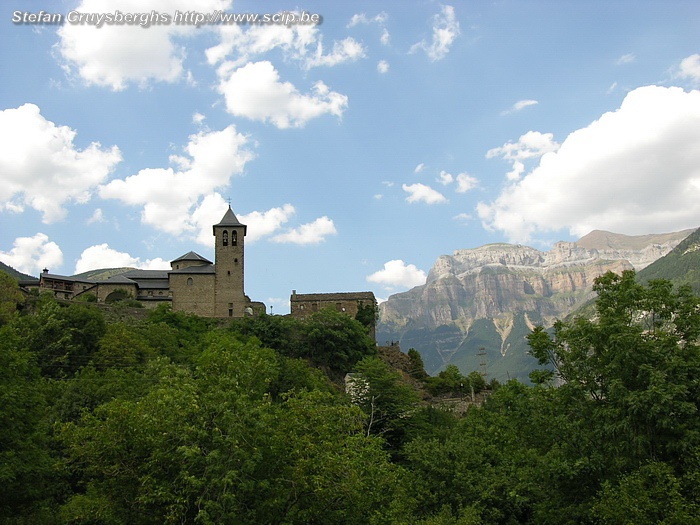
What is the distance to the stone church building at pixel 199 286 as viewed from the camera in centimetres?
7612

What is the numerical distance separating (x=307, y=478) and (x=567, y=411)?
38.1 feet

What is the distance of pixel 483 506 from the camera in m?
30.5

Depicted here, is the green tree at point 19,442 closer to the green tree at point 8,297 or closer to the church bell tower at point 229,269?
the green tree at point 8,297

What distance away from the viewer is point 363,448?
2444cm

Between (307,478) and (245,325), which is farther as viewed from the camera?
(245,325)

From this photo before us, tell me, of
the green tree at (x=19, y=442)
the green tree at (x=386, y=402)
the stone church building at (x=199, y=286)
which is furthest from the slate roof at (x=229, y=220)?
the green tree at (x=19, y=442)

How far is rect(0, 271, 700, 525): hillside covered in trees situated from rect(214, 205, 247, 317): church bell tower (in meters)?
39.7

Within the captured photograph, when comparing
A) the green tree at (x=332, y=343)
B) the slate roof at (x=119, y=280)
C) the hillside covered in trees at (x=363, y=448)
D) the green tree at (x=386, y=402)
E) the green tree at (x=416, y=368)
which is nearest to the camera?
the hillside covered in trees at (x=363, y=448)

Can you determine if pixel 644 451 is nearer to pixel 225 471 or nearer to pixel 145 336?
pixel 225 471

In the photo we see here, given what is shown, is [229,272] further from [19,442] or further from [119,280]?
[19,442]

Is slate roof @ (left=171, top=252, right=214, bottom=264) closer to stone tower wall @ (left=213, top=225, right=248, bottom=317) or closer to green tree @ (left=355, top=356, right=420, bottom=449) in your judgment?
stone tower wall @ (left=213, top=225, right=248, bottom=317)

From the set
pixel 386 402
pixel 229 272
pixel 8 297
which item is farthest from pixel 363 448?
pixel 229 272

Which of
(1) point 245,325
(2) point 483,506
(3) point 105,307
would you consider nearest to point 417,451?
(2) point 483,506

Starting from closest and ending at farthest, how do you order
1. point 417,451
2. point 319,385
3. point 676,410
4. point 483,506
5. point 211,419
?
1. point 211,419
2. point 676,410
3. point 483,506
4. point 417,451
5. point 319,385
